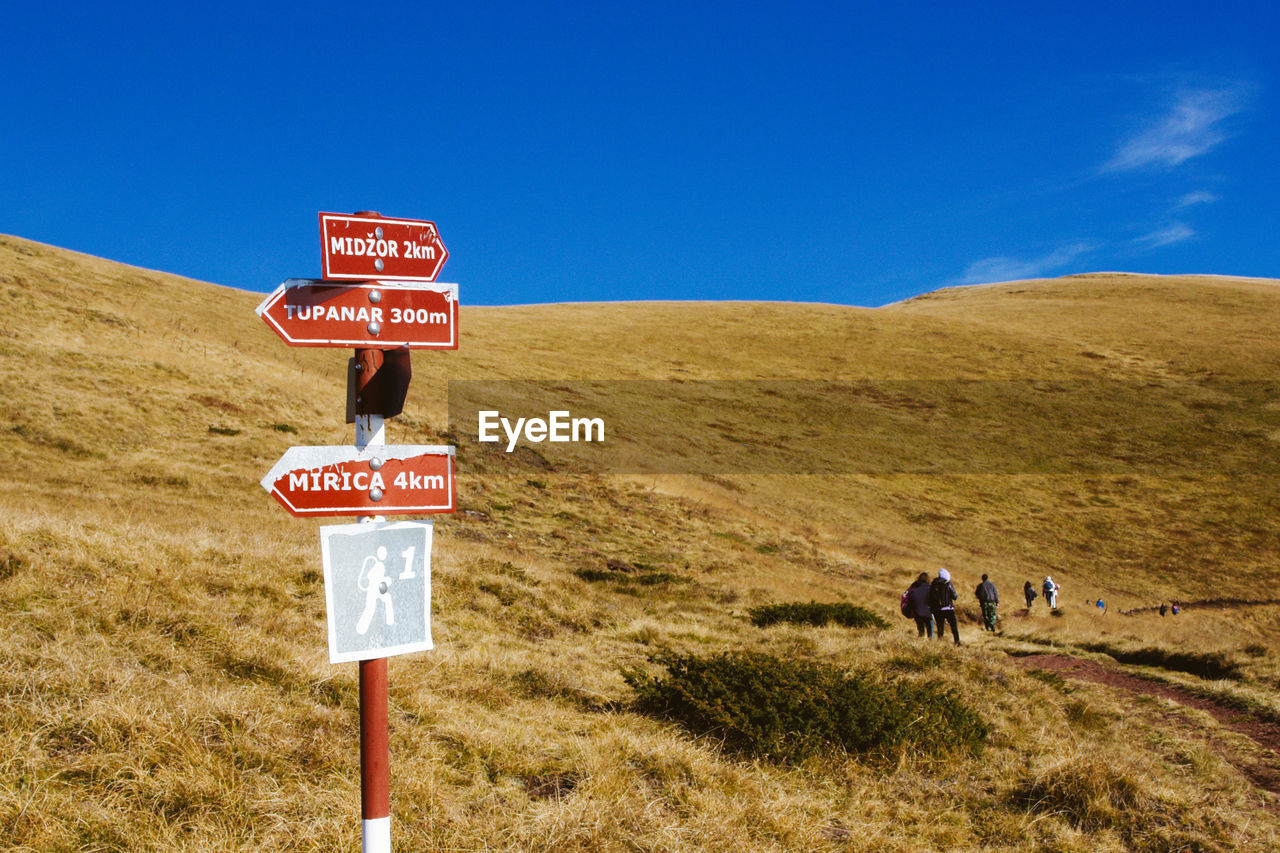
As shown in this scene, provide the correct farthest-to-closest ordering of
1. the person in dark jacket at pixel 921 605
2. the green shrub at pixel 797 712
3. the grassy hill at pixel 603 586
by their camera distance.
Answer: the person in dark jacket at pixel 921 605 < the green shrub at pixel 797 712 < the grassy hill at pixel 603 586

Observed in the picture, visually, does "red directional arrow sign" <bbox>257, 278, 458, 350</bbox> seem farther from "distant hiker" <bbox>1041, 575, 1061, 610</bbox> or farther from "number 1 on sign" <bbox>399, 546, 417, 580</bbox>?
"distant hiker" <bbox>1041, 575, 1061, 610</bbox>

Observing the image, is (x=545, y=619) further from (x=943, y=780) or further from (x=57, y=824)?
(x=57, y=824)

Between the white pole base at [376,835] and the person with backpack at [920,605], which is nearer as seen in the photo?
the white pole base at [376,835]

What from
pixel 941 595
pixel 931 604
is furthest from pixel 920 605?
pixel 941 595

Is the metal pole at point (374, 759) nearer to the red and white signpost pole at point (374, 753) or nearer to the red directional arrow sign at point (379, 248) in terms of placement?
the red and white signpost pole at point (374, 753)

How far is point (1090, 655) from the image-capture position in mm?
15852

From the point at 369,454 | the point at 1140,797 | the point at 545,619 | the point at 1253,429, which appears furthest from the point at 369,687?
the point at 1253,429

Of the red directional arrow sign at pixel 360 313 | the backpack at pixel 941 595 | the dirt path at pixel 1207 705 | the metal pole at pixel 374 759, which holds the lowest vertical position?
the dirt path at pixel 1207 705

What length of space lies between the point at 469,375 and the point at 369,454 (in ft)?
136

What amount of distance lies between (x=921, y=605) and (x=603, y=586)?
6201 mm

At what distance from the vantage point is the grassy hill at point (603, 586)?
5.03 meters

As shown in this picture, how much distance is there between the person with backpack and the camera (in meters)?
15.4

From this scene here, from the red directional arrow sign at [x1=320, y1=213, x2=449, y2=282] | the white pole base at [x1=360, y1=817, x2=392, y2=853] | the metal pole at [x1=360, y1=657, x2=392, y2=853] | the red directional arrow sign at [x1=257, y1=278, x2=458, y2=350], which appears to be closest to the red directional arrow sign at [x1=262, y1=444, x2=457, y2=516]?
the red directional arrow sign at [x1=257, y1=278, x2=458, y2=350]

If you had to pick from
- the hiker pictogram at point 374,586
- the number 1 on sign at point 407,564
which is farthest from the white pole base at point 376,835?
the number 1 on sign at point 407,564
